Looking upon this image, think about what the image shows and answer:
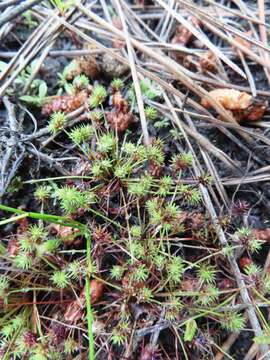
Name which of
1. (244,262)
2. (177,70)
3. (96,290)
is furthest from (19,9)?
(244,262)

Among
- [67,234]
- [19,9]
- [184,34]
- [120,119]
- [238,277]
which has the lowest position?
[238,277]

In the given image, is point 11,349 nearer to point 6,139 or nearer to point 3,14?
point 6,139

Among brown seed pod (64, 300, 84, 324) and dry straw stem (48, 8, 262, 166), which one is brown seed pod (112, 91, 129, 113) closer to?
dry straw stem (48, 8, 262, 166)

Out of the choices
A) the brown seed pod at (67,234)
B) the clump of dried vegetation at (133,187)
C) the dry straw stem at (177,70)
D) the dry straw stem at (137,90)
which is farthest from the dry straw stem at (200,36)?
the brown seed pod at (67,234)

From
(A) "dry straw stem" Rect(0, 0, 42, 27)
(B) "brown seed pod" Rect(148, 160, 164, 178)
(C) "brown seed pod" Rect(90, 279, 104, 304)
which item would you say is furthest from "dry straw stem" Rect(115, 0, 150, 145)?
(C) "brown seed pod" Rect(90, 279, 104, 304)

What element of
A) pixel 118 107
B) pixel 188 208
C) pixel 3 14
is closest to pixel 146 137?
pixel 118 107

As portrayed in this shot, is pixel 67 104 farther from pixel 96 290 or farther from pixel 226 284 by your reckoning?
pixel 226 284

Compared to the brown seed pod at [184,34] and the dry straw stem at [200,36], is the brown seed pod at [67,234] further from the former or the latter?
the brown seed pod at [184,34]
